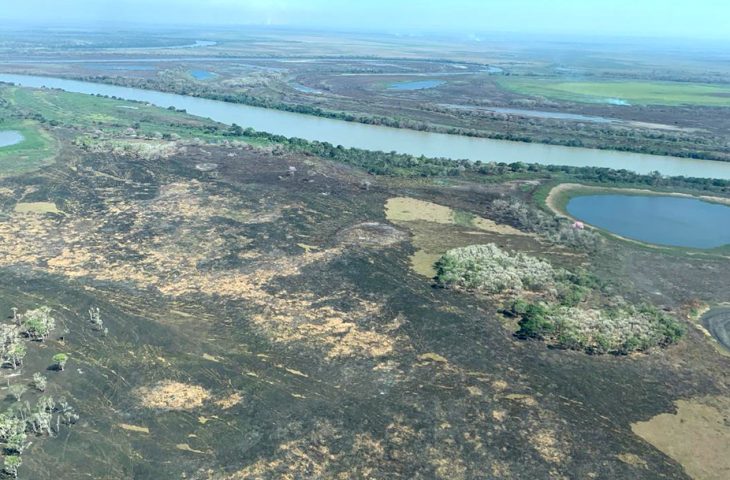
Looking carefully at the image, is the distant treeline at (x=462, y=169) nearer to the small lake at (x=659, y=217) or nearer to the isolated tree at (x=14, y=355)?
the small lake at (x=659, y=217)

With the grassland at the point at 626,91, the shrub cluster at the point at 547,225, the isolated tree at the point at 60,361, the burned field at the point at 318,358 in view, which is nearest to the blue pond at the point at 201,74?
the grassland at the point at 626,91

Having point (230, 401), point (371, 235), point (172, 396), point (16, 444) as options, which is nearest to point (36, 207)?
point (371, 235)

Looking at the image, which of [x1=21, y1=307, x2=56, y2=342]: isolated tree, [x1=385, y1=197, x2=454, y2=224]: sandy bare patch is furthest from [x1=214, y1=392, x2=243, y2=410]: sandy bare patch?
[x1=385, y1=197, x2=454, y2=224]: sandy bare patch

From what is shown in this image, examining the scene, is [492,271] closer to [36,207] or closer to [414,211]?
[414,211]

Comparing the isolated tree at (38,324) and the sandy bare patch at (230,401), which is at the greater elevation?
the isolated tree at (38,324)

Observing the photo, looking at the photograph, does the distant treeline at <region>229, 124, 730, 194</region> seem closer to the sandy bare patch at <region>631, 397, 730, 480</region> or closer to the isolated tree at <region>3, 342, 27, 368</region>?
the sandy bare patch at <region>631, 397, 730, 480</region>

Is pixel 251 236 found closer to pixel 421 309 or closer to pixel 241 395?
pixel 421 309
